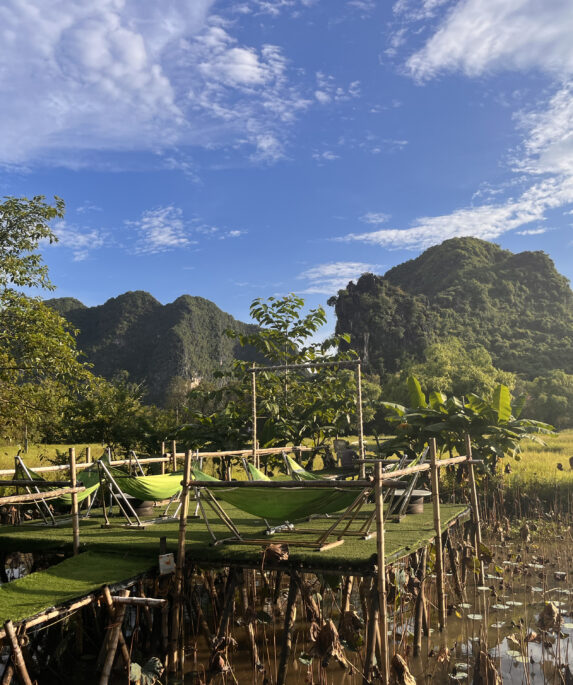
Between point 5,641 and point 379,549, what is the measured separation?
7.07 feet

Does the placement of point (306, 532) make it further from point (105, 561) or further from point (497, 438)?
point (497, 438)

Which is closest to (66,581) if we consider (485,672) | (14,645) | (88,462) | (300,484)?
(14,645)

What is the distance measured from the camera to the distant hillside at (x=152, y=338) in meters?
66.8

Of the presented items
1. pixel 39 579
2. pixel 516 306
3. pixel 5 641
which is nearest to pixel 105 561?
pixel 39 579

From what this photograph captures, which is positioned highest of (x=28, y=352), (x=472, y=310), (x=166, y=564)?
(x=472, y=310)

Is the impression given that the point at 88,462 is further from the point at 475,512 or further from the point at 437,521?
the point at 475,512

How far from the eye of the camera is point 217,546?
4504 millimetres

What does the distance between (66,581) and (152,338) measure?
223ft

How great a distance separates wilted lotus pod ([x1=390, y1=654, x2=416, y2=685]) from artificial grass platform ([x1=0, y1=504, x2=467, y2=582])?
1.73 feet

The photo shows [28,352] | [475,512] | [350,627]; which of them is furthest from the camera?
[28,352]

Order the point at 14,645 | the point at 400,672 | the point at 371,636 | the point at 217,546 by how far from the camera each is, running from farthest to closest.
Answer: the point at 217,546 → the point at 371,636 → the point at 400,672 → the point at 14,645

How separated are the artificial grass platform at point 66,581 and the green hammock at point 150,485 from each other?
2.38 feet

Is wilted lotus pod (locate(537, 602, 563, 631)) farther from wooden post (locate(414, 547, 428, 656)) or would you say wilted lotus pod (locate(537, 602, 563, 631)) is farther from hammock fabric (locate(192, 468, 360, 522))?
hammock fabric (locate(192, 468, 360, 522))

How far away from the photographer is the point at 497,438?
9852mm
